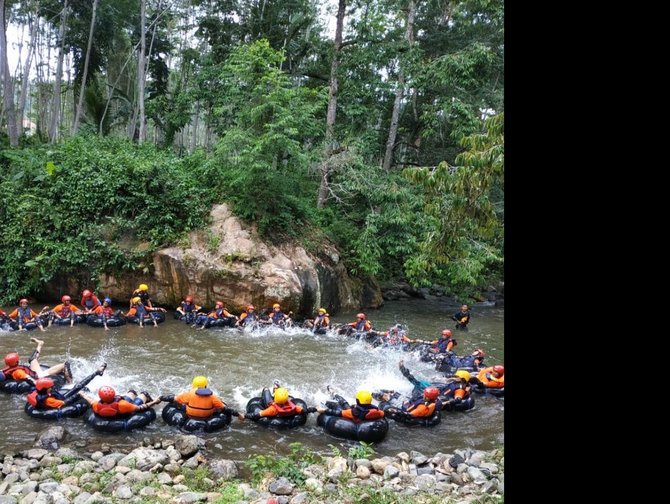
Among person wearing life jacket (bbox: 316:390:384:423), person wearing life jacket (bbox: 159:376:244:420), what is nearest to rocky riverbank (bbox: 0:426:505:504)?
person wearing life jacket (bbox: 159:376:244:420)

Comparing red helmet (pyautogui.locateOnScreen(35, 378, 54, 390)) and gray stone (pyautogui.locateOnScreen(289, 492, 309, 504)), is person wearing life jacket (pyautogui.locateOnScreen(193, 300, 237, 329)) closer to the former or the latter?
red helmet (pyautogui.locateOnScreen(35, 378, 54, 390))

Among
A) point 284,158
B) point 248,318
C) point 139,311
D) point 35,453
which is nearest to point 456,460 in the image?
point 35,453

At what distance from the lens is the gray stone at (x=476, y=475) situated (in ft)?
20.8

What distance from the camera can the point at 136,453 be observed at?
6.78 metres

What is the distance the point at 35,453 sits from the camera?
6.75 m

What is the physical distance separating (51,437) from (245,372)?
436cm

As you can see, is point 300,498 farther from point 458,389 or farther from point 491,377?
point 491,377

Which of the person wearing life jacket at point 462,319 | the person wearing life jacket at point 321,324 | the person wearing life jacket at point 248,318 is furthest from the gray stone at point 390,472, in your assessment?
the person wearing life jacket at point 462,319

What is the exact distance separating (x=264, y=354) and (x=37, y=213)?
32.5ft

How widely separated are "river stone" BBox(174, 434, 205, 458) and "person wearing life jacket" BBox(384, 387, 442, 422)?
3447 millimetres

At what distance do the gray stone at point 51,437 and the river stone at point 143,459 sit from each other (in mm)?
1379

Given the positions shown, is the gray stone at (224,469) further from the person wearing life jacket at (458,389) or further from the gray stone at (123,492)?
the person wearing life jacket at (458,389)

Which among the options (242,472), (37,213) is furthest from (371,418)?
(37,213)
